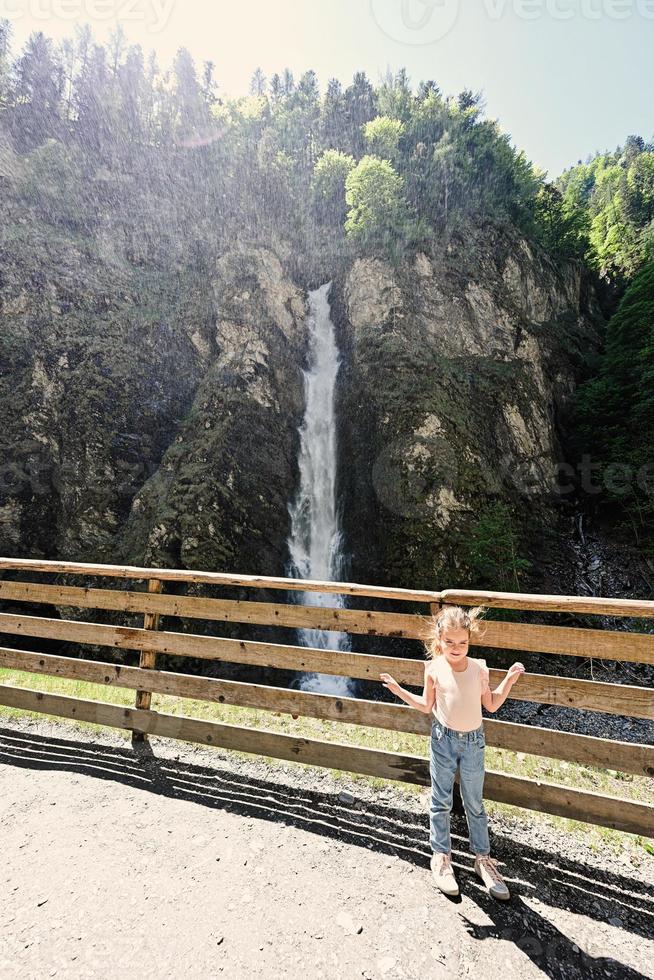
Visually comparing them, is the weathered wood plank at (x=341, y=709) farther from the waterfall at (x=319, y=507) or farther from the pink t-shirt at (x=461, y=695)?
the waterfall at (x=319, y=507)

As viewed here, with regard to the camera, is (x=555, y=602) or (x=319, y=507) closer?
(x=555, y=602)

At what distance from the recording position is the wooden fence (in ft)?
10.9

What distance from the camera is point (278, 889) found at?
2.79 m

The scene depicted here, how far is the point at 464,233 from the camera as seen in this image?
2998cm

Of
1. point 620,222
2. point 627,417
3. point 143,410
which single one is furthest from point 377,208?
point 620,222

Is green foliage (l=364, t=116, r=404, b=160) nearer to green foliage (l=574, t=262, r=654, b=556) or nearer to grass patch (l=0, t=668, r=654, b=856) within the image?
green foliage (l=574, t=262, r=654, b=556)

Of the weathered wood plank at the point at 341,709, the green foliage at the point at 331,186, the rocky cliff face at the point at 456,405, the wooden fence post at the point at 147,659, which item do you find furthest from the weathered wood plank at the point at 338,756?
the green foliage at the point at 331,186

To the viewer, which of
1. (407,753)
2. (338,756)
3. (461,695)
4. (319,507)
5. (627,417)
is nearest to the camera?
(461,695)

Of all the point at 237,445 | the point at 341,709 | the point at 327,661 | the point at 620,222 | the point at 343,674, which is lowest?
the point at 341,709

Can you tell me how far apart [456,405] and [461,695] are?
22305mm

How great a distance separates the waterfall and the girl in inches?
475

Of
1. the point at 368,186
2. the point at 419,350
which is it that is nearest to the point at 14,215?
the point at 368,186

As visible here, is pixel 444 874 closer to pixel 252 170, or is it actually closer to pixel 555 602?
pixel 555 602

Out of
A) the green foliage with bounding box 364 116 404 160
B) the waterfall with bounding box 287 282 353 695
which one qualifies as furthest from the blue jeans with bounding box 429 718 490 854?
the green foliage with bounding box 364 116 404 160
